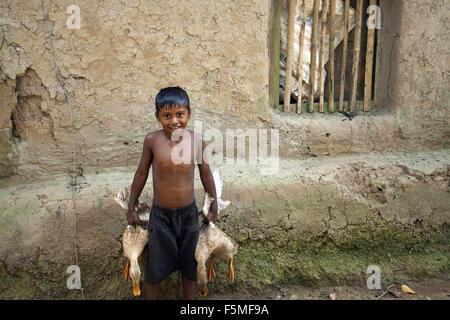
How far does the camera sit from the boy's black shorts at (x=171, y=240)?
2.04 metres

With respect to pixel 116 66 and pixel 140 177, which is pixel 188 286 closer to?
pixel 140 177

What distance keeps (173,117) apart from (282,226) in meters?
1.25

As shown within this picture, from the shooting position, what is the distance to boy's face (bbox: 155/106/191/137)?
1899 mm

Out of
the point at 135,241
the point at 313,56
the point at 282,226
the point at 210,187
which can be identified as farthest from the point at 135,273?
the point at 313,56

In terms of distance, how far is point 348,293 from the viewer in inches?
107

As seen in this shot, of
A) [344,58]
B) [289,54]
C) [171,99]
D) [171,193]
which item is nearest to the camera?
[171,99]

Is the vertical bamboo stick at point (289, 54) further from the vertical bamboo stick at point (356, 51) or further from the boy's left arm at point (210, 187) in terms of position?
the boy's left arm at point (210, 187)

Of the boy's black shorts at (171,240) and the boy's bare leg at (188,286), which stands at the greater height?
the boy's black shorts at (171,240)

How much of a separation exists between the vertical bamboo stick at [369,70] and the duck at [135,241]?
2074mm

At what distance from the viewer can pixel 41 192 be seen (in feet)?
8.06

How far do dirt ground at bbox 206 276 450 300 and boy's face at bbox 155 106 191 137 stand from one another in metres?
1.28

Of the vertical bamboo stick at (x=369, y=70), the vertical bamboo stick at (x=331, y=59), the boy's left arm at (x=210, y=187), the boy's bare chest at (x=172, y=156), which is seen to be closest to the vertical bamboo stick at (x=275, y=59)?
the vertical bamboo stick at (x=331, y=59)

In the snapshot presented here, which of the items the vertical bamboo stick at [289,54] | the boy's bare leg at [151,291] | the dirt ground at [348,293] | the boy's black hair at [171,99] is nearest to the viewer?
the boy's black hair at [171,99]
